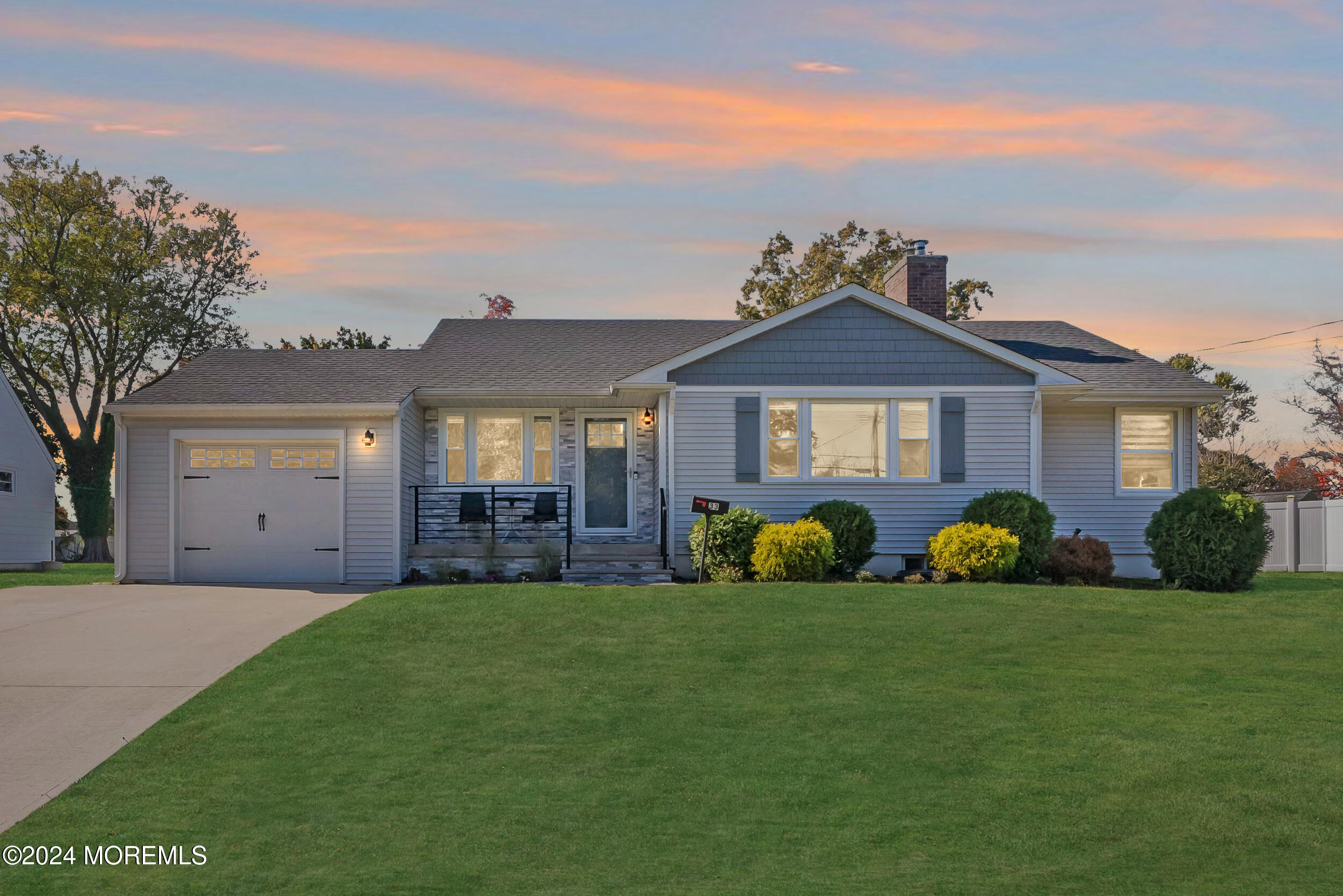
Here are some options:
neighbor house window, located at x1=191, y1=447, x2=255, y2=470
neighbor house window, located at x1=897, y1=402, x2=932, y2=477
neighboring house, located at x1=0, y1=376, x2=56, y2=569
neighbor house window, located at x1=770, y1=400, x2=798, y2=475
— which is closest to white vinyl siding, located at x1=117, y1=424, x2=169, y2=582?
neighbor house window, located at x1=191, y1=447, x2=255, y2=470

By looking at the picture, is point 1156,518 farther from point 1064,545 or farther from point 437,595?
point 437,595

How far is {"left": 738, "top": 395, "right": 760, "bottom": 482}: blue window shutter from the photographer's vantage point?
58.4 ft

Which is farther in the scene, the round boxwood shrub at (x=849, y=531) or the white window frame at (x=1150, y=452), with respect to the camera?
the white window frame at (x=1150, y=452)

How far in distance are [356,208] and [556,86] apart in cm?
608

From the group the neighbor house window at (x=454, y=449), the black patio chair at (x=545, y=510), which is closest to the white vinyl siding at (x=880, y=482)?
the black patio chair at (x=545, y=510)

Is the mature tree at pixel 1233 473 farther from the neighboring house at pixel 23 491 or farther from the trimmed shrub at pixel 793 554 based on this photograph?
the neighboring house at pixel 23 491

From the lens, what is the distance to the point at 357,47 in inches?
622

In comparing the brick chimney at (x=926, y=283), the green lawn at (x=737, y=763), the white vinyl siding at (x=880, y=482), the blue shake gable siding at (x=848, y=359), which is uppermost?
the brick chimney at (x=926, y=283)

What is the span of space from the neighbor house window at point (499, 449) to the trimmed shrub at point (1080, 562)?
8997 millimetres

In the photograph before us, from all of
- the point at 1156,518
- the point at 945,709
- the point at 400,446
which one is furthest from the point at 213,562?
the point at 1156,518

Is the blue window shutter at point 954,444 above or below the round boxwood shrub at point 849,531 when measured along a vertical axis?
above

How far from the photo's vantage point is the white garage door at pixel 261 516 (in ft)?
60.0

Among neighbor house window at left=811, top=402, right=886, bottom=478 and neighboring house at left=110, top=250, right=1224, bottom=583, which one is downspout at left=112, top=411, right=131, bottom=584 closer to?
neighboring house at left=110, top=250, right=1224, bottom=583

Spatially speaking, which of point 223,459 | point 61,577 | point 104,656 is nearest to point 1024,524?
point 104,656
